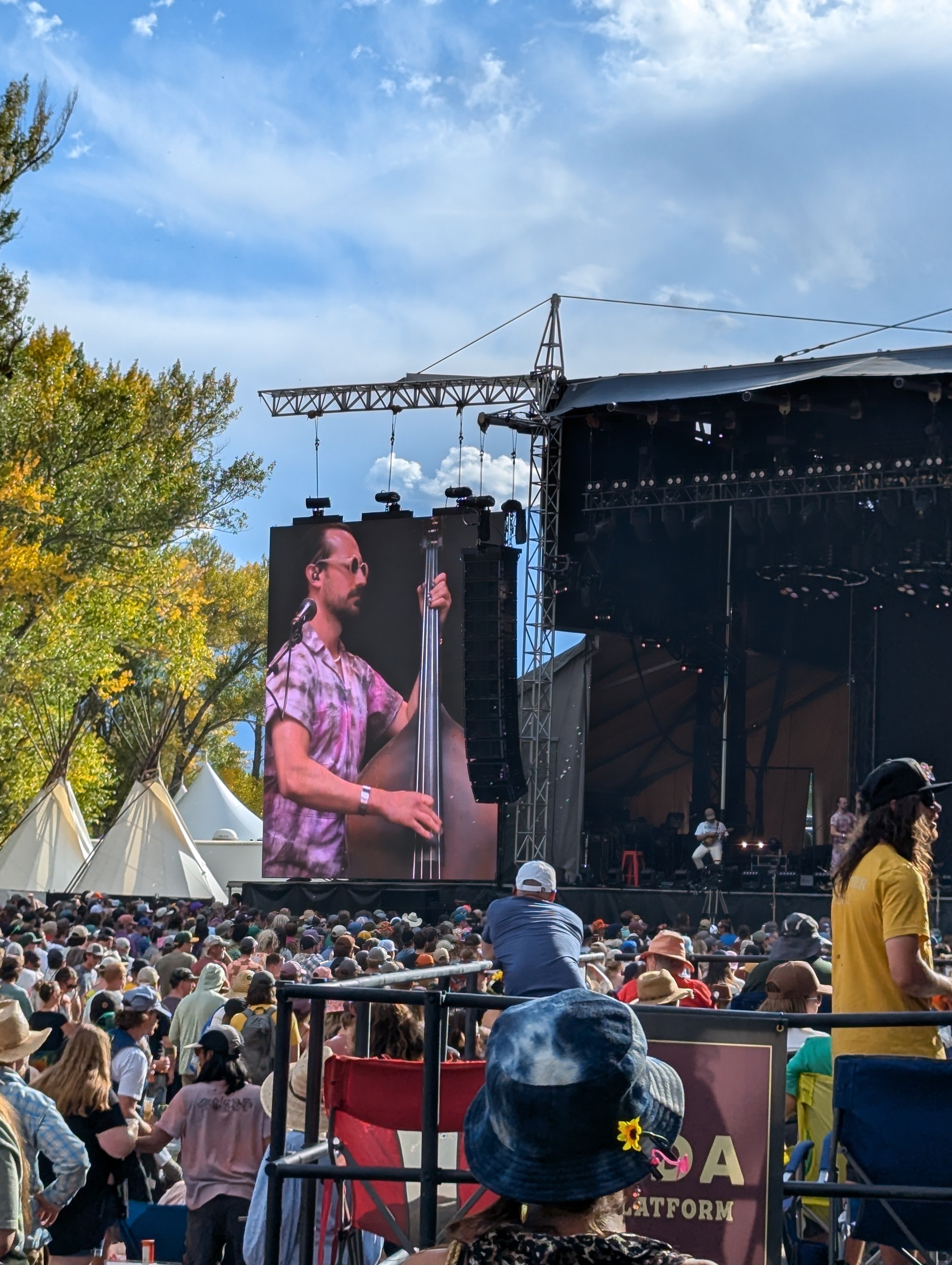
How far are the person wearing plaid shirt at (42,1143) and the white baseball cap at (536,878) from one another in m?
1.84

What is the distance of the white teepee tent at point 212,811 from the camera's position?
122 ft

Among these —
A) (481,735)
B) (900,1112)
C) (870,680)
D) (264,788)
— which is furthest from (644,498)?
(900,1112)

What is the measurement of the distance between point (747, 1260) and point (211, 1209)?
10.5ft

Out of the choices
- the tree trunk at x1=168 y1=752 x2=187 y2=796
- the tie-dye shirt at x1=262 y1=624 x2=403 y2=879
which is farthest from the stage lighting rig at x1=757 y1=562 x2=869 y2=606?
the tree trunk at x1=168 y1=752 x2=187 y2=796

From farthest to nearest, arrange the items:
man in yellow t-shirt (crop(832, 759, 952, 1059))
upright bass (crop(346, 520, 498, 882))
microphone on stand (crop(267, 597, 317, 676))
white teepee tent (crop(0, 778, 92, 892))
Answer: white teepee tent (crop(0, 778, 92, 892)) → microphone on stand (crop(267, 597, 317, 676)) → upright bass (crop(346, 520, 498, 882)) → man in yellow t-shirt (crop(832, 759, 952, 1059))

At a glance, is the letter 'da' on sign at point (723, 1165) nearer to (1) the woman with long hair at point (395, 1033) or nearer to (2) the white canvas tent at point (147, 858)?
(1) the woman with long hair at point (395, 1033)

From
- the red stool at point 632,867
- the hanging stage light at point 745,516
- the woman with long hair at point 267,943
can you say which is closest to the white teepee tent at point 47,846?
the red stool at point 632,867

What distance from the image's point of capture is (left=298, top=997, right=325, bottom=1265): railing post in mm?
3723

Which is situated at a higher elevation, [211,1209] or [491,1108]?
[491,1108]

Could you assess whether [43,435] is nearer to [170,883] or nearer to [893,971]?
[170,883]

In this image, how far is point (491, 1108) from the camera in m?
→ 1.88

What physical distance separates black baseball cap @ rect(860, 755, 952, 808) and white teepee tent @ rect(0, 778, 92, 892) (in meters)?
26.7

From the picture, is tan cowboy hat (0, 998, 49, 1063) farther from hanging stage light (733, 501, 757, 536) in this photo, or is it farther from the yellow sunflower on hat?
hanging stage light (733, 501, 757, 536)

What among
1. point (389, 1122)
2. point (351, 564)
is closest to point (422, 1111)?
point (389, 1122)
